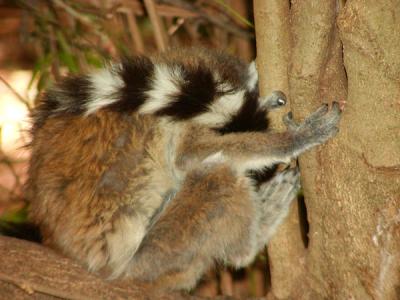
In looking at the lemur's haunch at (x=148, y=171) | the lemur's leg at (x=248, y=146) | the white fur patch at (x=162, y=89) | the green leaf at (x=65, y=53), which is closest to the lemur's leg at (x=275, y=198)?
the lemur's haunch at (x=148, y=171)

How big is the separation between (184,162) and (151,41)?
2.57m

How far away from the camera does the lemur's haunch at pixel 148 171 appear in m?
3.03

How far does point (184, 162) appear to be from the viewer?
3.17 m

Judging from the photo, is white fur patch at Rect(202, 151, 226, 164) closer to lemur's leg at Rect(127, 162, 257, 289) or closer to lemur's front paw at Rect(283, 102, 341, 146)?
lemur's leg at Rect(127, 162, 257, 289)

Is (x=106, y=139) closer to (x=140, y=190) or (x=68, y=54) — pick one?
(x=140, y=190)

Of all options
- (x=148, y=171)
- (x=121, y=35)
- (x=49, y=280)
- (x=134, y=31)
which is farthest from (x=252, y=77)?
(x=121, y=35)

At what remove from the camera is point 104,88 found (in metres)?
2.98

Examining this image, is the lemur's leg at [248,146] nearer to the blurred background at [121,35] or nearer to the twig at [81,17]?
the blurred background at [121,35]

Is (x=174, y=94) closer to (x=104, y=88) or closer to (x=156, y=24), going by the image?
(x=104, y=88)

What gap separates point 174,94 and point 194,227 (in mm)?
684

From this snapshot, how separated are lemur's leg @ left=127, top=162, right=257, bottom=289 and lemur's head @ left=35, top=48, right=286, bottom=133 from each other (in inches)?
11.2

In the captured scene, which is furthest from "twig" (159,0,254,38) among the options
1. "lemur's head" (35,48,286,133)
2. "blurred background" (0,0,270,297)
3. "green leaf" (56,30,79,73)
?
"lemur's head" (35,48,286,133)

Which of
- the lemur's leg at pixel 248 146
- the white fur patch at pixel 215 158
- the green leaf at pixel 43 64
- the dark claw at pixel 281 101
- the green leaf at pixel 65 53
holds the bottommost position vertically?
the green leaf at pixel 43 64

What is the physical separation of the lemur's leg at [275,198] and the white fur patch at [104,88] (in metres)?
1.01
